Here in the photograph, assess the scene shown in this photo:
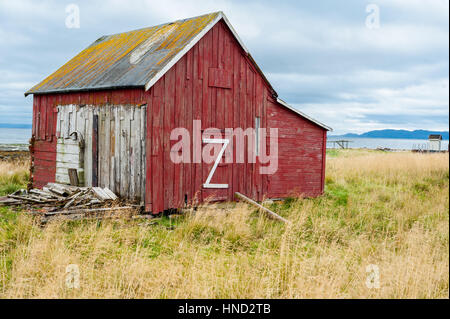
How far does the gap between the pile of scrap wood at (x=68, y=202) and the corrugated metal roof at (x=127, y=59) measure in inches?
117

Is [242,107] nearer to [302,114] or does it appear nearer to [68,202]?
[302,114]

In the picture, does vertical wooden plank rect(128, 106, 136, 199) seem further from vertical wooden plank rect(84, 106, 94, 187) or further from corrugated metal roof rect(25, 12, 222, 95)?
vertical wooden plank rect(84, 106, 94, 187)

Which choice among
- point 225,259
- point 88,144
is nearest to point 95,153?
point 88,144

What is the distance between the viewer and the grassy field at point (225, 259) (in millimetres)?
6422

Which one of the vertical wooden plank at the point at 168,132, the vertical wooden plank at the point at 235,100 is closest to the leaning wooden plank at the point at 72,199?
the vertical wooden plank at the point at 168,132

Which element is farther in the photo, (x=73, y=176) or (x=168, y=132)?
(x=73, y=176)

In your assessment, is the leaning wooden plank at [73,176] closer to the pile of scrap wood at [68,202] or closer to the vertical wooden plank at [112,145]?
the pile of scrap wood at [68,202]

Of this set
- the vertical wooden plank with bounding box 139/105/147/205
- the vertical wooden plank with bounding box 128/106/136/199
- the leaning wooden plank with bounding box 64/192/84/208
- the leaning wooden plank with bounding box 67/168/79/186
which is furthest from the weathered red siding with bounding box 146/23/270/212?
the leaning wooden plank with bounding box 67/168/79/186

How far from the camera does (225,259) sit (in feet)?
26.5

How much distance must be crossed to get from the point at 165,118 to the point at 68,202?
3268 millimetres

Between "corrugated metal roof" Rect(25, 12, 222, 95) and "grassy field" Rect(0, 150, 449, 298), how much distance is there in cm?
418

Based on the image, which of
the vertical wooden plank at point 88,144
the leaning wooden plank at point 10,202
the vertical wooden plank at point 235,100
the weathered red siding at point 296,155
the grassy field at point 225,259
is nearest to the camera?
the grassy field at point 225,259

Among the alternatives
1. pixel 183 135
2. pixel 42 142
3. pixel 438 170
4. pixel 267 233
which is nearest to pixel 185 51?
pixel 183 135
